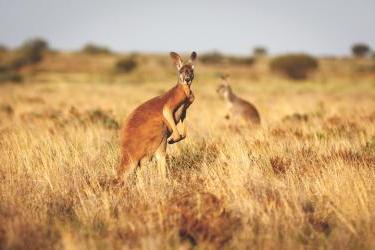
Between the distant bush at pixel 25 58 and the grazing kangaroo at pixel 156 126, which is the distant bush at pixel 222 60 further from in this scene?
the grazing kangaroo at pixel 156 126

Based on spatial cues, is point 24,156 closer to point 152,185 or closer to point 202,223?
point 152,185

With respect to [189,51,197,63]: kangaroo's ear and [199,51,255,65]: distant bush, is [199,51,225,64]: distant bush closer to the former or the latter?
[199,51,255,65]: distant bush

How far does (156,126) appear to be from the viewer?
607 cm

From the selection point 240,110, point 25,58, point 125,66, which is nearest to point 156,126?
point 240,110

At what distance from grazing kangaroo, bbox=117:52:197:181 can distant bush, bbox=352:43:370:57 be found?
102151 mm

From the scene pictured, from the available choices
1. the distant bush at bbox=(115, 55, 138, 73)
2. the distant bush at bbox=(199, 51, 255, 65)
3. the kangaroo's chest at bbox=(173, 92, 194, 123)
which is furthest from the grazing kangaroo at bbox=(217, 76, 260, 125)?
the distant bush at bbox=(199, 51, 255, 65)

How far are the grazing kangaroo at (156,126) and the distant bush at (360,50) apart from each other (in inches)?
4022

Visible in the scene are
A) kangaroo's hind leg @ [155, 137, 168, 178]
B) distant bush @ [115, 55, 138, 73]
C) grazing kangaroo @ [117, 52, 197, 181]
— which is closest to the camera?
grazing kangaroo @ [117, 52, 197, 181]

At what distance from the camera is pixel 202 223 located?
4402 millimetres

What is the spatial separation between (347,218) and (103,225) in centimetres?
225

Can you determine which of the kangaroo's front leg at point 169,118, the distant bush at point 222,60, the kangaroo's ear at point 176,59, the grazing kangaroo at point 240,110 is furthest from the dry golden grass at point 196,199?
the distant bush at point 222,60

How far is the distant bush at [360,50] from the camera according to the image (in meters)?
101

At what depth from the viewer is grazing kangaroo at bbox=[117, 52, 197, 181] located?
594 centimetres

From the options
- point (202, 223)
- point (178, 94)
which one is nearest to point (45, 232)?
point (202, 223)
